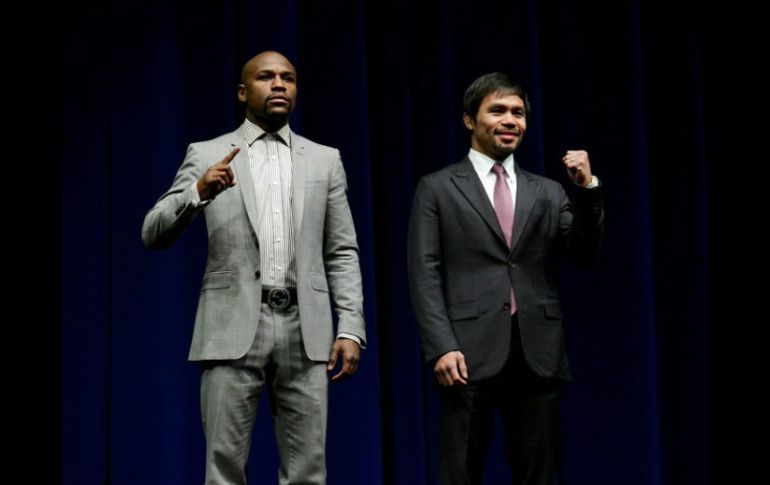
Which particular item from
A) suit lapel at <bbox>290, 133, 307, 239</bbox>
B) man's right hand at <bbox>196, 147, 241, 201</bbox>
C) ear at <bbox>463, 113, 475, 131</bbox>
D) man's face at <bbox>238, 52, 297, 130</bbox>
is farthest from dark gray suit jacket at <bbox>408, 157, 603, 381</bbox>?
man's right hand at <bbox>196, 147, 241, 201</bbox>

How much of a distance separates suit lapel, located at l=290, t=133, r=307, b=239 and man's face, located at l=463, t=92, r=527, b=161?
48 cm

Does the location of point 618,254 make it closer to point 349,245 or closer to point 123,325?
point 349,245

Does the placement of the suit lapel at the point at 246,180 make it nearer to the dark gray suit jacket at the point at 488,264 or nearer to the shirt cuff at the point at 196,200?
the shirt cuff at the point at 196,200

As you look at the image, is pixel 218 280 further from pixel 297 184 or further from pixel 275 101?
pixel 275 101

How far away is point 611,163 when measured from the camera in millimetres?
3797

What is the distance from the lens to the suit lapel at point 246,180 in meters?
2.40

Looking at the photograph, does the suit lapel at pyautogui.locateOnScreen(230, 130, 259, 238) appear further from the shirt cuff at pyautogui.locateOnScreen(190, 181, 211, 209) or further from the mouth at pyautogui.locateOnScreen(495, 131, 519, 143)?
the mouth at pyautogui.locateOnScreen(495, 131, 519, 143)

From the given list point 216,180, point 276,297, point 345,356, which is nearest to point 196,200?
point 216,180

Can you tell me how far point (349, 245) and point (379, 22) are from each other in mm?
1448

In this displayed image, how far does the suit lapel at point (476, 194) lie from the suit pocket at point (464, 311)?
6.7 inches

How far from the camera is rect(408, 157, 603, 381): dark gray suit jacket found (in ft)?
7.84

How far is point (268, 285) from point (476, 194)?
581 millimetres

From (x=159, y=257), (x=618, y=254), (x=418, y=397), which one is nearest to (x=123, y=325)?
(x=159, y=257)

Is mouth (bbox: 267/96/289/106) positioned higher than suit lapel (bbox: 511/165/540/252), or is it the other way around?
mouth (bbox: 267/96/289/106)
